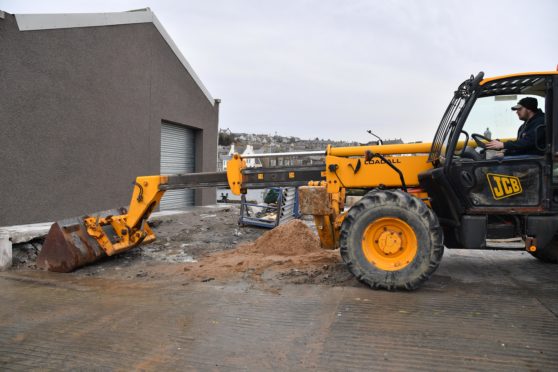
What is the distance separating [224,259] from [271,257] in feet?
2.69

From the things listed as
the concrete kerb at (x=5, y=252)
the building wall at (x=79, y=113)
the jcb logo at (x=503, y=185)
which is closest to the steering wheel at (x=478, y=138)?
the jcb logo at (x=503, y=185)

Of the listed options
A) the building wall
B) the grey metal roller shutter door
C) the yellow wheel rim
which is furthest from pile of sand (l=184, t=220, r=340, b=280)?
the grey metal roller shutter door

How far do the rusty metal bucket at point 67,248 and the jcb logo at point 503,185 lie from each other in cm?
577

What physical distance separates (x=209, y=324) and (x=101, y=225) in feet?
12.0

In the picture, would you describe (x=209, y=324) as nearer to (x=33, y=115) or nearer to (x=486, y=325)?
(x=486, y=325)

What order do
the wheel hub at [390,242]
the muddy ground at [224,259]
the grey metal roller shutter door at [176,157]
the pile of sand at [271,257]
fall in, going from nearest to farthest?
the wheel hub at [390,242] → the muddy ground at [224,259] → the pile of sand at [271,257] → the grey metal roller shutter door at [176,157]

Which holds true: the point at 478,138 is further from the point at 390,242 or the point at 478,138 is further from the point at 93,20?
Result: the point at 93,20

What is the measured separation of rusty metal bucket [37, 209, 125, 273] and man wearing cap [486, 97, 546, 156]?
587cm

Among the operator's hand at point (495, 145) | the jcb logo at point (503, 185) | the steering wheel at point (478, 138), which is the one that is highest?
the steering wheel at point (478, 138)

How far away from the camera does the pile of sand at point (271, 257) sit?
6.26m

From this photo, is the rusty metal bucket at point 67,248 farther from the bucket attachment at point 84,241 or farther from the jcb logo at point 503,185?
the jcb logo at point 503,185

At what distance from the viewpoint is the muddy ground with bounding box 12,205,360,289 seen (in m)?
5.86

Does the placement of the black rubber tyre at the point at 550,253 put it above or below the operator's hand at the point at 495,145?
below

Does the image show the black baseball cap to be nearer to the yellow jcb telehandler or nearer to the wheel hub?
the yellow jcb telehandler
